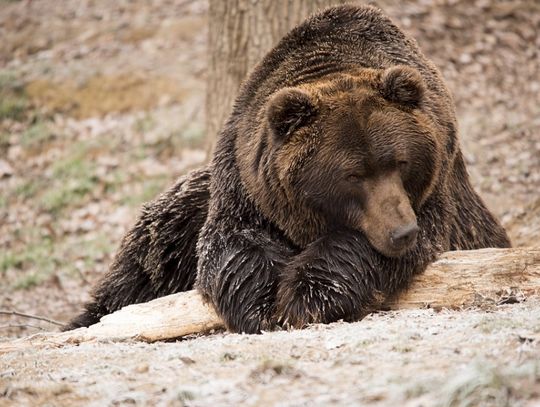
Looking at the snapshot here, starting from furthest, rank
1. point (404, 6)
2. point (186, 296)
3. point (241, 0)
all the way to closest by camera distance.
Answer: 1. point (404, 6)
2. point (241, 0)
3. point (186, 296)

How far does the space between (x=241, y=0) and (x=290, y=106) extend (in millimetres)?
3130

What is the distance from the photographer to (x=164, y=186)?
466 inches

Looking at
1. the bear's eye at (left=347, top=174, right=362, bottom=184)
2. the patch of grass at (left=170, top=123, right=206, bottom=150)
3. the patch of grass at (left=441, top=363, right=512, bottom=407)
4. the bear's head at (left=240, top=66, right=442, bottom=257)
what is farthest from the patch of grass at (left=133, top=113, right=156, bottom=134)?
the patch of grass at (left=441, top=363, right=512, bottom=407)

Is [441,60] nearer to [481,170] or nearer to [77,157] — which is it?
[481,170]

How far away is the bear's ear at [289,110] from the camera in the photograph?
5.38m

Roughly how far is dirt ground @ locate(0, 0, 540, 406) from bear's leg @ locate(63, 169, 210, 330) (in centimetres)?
70

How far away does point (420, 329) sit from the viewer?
14.8ft

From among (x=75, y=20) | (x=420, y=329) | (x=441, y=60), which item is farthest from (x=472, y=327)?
(x=75, y=20)

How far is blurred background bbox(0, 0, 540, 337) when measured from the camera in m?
10.8

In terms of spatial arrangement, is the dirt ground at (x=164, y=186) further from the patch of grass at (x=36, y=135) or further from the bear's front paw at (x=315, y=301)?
Answer: the bear's front paw at (x=315, y=301)

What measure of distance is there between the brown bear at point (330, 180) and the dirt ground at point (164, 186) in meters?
0.40

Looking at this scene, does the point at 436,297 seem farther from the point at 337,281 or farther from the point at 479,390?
the point at 479,390

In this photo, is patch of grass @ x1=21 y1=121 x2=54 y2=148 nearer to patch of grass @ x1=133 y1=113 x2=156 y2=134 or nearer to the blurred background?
the blurred background

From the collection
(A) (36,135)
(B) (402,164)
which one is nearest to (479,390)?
(B) (402,164)
